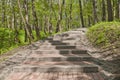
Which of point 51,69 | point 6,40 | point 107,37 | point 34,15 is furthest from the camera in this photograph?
point 6,40

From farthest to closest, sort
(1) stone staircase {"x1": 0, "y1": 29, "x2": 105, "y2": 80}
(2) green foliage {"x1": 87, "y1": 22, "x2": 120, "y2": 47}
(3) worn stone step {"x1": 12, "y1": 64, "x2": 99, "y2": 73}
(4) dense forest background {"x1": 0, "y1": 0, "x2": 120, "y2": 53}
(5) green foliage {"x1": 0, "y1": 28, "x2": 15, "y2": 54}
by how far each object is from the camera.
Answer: (5) green foliage {"x1": 0, "y1": 28, "x2": 15, "y2": 54}
(4) dense forest background {"x1": 0, "y1": 0, "x2": 120, "y2": 53}
(2) green foliage {"x1": 87, "y1": 22, "x2": 120, "y2": 47}
(3) worn stone step {"x1": 12, "y1": 64, "x2": 99, "y2": 73}
(1) stone staircase {"x1": 0, "y1": 29, "x2": 105, "y2": 80}

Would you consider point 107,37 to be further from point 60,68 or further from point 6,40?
point 6,40

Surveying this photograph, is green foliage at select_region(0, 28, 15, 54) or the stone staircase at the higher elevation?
green foliage at select_region(0, 28, 15, 54)

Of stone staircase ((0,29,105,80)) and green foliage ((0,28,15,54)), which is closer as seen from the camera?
stone staircase ((0,29,105,80))

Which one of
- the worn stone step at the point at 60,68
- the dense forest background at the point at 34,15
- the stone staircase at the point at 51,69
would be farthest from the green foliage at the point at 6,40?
the worn stone step at the point at 60,68

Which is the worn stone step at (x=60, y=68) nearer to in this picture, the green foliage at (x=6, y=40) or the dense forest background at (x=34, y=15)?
the dense forest background at (x=34, y=15)

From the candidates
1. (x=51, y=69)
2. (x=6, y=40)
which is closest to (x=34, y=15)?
(x=6, y=40)

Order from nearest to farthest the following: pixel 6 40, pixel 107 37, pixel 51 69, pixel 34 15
Answer: pixel 51 69 → pixel 107 37 → pixel 34 15 → pixel 6 40

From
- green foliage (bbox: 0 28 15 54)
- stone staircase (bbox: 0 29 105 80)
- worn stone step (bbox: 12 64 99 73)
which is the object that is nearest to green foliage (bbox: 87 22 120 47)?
stone staircase (bbox: 0 29 105 80)

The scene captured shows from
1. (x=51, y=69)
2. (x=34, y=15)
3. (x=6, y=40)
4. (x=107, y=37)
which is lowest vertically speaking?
(x=51, y=69)

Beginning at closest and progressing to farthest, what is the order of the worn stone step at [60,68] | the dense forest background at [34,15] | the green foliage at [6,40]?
1. the worn stone step at [60,68]
2. the dense forest background at [34,15]
3. the green foliage at [6,40]

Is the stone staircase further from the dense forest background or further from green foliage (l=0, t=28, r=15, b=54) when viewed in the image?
green foliage (l=0, t=28, r=15, b=54)

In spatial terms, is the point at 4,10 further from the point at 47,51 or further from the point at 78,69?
the point at 78,69

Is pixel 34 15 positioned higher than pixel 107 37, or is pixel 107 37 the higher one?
pixel 34 15
